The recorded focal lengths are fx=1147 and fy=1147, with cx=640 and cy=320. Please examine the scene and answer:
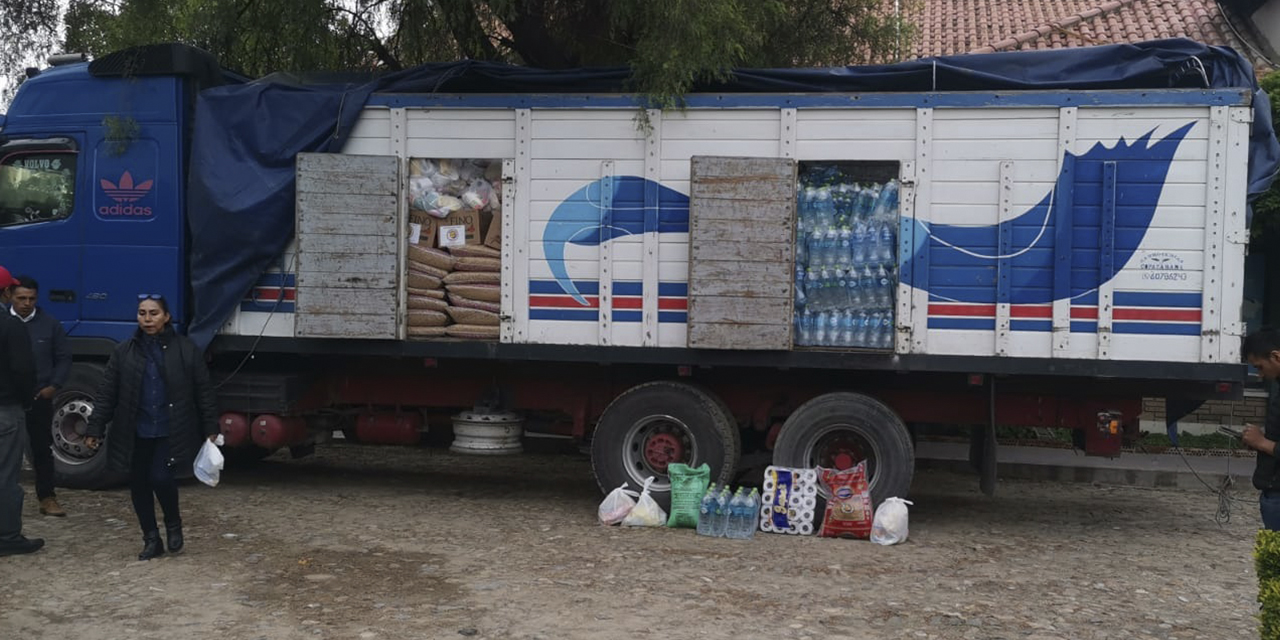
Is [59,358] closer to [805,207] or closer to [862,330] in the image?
[805,207]

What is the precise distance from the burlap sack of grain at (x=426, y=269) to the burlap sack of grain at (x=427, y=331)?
0.39 m

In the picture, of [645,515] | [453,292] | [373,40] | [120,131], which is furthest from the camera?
[373,40]

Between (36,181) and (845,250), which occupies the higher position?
(36,181)

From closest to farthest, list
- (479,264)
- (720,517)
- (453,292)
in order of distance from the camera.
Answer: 1. (720,517)
2. (479,264)
3. (453,292)

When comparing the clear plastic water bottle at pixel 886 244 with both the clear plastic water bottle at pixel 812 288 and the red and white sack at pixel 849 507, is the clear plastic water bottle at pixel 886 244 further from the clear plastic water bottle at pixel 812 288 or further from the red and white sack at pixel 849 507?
the red and white sack at pixel 849 507

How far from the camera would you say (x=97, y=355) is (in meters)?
9.04

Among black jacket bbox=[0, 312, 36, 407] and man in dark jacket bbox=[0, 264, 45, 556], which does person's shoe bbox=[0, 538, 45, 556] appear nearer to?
man in dark jacket bbox=[0, 264, 45, 556]

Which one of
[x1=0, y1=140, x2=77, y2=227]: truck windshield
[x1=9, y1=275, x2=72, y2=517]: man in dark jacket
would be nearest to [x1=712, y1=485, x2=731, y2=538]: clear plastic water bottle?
[x1=9, y1=275, x2=72, y2=517]: man in dark jacket

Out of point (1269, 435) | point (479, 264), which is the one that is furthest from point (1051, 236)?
point (479, 264)

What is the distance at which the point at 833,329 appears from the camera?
26.5 ft

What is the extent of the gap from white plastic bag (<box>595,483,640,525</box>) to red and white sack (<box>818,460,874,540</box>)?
1.41 m

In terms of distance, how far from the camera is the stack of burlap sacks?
8500 mm

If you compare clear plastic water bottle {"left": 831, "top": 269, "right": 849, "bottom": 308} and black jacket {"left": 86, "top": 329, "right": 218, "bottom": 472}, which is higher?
clear plastic water bottle {"left": 831, "top": 269, "right": 849, "bottom": 308}

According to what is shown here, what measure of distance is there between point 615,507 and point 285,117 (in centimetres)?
386
